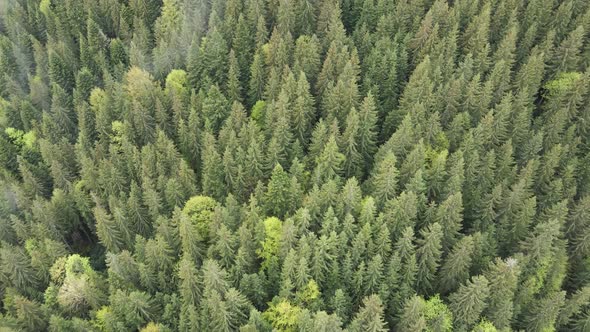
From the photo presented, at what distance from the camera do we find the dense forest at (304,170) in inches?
1845

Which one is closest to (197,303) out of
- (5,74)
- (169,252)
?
(169,252)

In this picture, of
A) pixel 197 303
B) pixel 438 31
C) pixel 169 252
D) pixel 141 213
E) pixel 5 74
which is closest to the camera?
pixel 197 303

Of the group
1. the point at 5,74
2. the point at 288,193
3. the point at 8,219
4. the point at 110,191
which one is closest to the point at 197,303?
the point at 288,193

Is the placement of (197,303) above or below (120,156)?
below

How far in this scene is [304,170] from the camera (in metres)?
57.9

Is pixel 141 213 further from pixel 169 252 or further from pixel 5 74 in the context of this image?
pixel 5 74

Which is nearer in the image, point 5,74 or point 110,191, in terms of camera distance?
point 110,191

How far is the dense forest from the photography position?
46.9 metres

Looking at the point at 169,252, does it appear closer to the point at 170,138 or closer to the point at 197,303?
the point at 197,303

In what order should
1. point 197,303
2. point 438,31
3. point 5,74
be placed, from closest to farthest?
point 197,303
point 438,31
point 5,74

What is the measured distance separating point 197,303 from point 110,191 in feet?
67.2

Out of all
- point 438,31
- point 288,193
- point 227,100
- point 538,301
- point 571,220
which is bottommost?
A: point 538,301

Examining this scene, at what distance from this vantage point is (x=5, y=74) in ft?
265

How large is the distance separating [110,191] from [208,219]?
14204 millimetres
